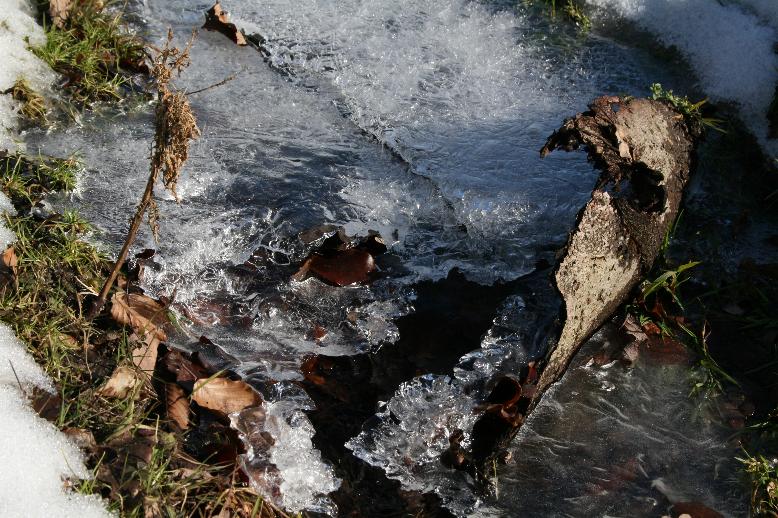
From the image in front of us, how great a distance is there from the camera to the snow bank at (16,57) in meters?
3.36

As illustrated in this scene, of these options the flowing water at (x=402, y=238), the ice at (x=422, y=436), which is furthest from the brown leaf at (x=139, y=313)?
the ice at (x=422, y=436)

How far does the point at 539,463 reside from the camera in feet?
8.50

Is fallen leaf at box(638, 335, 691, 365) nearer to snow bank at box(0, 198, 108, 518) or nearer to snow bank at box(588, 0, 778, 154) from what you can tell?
snow bank at box(588, 0, 778, 154)

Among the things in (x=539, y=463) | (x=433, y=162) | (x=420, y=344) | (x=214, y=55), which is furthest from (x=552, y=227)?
(x=214, y=55)

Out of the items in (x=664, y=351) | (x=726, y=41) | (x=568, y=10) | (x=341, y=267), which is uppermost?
(x=726, y=41)

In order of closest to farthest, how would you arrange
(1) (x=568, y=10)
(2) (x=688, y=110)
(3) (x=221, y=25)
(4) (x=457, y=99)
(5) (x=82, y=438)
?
1. (5) (x=82, y=438)
2. (2) (x=688, y=110)
3. (4) (x=457, y=99)
4. (3) (x=221, y=25)
5. (1) (x=568, y=10)

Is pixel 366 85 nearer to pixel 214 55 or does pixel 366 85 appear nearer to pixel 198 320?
pixel 214 55

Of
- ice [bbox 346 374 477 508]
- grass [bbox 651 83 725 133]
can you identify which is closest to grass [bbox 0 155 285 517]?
ice [bbox 346 374 477 508]

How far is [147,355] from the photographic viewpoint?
257cm

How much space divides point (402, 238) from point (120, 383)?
4.45 feet

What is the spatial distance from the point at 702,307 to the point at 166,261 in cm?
215

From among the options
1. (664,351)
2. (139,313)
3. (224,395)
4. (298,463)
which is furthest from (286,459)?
(664,351)

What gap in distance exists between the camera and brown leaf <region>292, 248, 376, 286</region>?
3.11m

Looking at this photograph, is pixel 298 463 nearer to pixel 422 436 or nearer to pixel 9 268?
pixel 422 436
